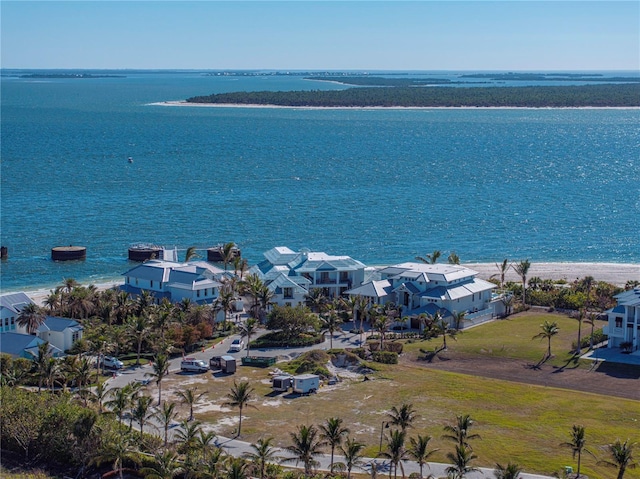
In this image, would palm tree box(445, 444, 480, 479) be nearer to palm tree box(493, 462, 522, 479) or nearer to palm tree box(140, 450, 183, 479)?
palm tree box(493, 462, 522, 479)

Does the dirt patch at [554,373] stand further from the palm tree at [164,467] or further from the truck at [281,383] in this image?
the palm tree at [164,467]

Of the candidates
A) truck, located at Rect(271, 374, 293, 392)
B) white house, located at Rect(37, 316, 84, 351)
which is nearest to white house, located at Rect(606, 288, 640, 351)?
truck, located at Rect(271, 374, 293, 392)

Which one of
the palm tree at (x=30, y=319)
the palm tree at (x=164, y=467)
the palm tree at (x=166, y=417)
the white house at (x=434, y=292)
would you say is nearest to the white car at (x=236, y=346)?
the palm tree at (x=30, y=319)

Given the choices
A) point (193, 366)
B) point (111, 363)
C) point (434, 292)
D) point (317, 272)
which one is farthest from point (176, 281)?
point (434, 292)

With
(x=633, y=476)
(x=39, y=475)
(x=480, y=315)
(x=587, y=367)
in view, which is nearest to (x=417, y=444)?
(x=633, y=476)

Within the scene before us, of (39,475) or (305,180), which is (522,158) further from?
(39,475)

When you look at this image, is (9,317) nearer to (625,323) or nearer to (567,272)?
(625,323)
